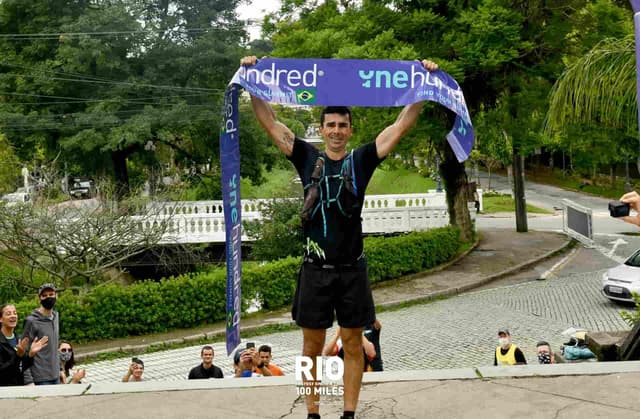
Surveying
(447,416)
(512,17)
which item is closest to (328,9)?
(512,17)

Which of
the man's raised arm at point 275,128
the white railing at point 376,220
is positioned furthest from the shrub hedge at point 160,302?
the man's raised arm at point 275,128

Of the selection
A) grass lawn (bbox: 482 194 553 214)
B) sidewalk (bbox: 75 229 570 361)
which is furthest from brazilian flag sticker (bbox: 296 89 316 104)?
grass lawn (bbox: 482 194 553 214)

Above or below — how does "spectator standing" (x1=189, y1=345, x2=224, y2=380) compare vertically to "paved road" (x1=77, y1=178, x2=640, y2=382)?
above

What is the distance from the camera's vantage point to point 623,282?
52.1ft

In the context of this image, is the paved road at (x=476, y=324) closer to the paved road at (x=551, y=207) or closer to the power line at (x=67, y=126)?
the paved road at (x=551, y=207)

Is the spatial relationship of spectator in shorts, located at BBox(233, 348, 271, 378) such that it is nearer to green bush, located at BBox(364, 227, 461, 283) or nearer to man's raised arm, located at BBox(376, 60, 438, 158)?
man's raised arm, located at BBox(376, 60, 438, 158)

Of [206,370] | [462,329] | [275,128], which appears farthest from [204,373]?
[462,329]

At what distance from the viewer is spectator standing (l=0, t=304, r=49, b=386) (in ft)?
23.6

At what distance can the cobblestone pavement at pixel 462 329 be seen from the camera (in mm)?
13156

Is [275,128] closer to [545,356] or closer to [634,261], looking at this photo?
[545,356]

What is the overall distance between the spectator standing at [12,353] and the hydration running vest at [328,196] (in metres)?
3.86

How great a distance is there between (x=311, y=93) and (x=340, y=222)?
4.47 feet

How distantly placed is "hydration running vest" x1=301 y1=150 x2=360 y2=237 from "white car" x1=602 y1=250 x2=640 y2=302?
41.0 feet

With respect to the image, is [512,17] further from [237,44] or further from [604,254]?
[237,44]
